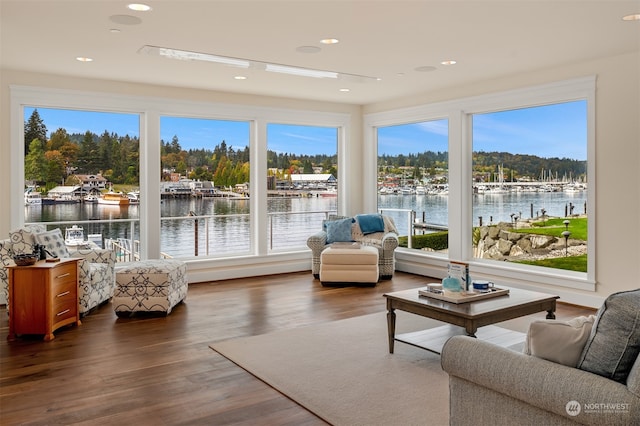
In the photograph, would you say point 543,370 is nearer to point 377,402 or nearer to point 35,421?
point 377,402

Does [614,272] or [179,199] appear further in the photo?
[179,199]

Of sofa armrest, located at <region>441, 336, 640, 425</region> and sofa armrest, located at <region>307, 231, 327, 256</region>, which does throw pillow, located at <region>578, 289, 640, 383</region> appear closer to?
sofa armrest, located at <region>441, 336, 640, 425</region>

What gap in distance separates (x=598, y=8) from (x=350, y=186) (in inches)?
205

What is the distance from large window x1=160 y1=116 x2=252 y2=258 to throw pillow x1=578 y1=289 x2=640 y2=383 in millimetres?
6167

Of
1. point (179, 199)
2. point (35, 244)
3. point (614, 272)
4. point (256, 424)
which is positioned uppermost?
point (179, 199)

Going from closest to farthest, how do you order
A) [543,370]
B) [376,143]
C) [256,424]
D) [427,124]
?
[543,370] → [256,424] → [427,124] → [376,143]

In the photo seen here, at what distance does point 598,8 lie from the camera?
395cm

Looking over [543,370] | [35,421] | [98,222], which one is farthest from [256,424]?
[98,222]

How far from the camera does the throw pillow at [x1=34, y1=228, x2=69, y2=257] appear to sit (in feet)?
17.4

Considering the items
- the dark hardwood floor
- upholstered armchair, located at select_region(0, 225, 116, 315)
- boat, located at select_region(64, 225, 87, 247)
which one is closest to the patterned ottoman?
the dark hardwood floor

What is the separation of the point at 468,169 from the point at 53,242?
518 cm

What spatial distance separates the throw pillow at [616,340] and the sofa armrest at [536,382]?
Result: 0.17 feet

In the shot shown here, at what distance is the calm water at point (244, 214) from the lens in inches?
256

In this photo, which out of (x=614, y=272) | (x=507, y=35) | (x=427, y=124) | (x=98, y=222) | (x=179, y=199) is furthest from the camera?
→ (x=427, y=124)
